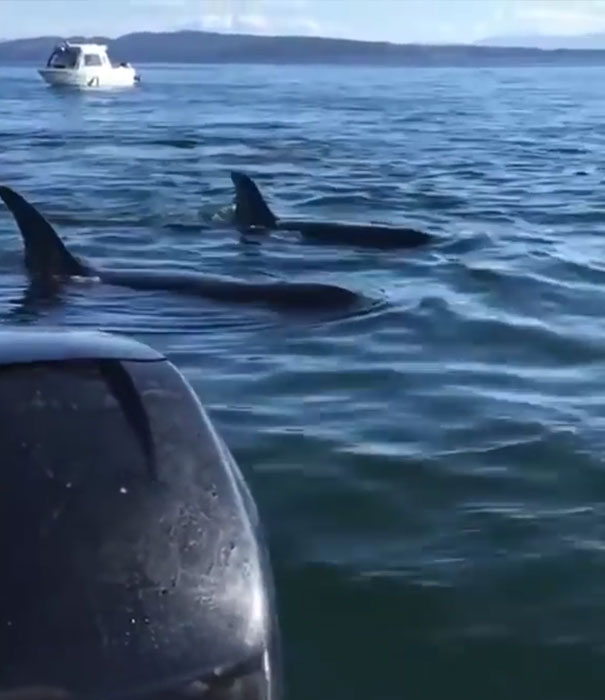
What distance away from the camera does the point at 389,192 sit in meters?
21.1

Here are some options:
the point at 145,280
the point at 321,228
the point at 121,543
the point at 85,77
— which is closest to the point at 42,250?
the point at 145,280

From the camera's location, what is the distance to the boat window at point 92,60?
68.1m

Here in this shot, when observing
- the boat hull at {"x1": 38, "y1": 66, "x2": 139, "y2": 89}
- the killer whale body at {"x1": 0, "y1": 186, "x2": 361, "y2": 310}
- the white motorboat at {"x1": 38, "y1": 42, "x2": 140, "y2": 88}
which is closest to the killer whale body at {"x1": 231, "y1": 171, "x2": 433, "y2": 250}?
the killer whale body at {"x1": 0, "y1": 186, "x2": 361, "y2": 310}

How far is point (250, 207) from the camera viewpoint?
51.6 ft

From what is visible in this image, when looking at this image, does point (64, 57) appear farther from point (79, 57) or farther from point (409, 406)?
point (409, 406)

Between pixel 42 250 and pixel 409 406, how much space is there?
426 centimetres

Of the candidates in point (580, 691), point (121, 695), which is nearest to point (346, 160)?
point (580, 691)

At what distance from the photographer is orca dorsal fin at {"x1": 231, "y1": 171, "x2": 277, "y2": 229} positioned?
50.7ft

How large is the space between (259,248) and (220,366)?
208 inches

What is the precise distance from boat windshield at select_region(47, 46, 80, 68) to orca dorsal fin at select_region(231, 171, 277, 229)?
53.4 meters

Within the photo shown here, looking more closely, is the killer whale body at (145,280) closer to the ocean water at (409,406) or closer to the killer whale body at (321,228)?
the ocean water at (409,406)

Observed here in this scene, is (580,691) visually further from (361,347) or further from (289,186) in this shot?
(289,186)

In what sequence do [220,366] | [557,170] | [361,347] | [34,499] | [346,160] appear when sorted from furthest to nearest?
[346,160], [557,170], [361,347], [220,366], [34,499]

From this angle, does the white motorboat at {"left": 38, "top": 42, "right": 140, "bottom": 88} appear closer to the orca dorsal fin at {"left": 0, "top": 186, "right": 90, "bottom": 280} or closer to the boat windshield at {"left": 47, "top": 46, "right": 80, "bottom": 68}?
the boat windshield at {"left": 47, "top": 46, "right": 80, "bottom": 68}
